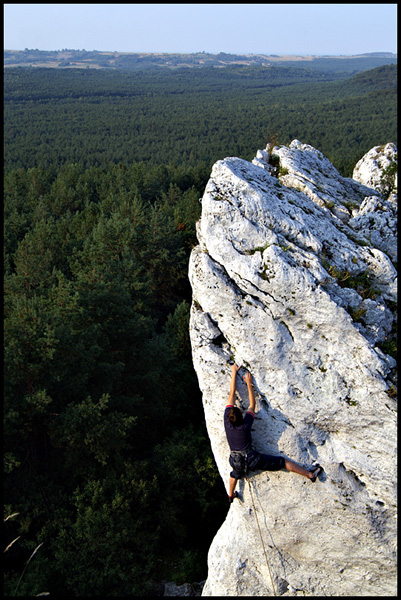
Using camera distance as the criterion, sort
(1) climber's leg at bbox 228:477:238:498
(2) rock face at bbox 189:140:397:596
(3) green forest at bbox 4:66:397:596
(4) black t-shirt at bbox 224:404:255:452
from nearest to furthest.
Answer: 1. (2) rock face at bbox 189:140:397:596
2. (4) black t-shirt at bbox 224:404:255:452
3. (1) climber's leg at bbox 228:477:238:498
4. (3) green forest at bbox 4:66:397:596

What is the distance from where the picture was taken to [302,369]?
29.9 feet

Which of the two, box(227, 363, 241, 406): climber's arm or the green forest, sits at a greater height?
box(227, 363, 241, 406): climber's arm

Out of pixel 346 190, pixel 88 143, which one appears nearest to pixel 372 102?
pixel 88 143

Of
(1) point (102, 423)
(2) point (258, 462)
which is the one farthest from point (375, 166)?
(1) point (102, 423)

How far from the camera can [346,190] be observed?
1291cm

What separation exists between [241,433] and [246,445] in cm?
37

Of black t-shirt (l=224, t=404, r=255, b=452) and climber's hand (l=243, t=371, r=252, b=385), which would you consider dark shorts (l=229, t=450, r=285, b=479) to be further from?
climber's hand (l=243, t=371, r=252, b=385)

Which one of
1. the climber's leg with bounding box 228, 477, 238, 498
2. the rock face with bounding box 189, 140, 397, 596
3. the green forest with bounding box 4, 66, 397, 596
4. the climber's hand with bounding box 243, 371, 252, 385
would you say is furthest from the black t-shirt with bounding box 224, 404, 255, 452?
the green forest with bounding box 4, 66, 397, 596

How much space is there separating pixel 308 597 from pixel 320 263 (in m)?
8.22

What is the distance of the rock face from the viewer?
8.80 m

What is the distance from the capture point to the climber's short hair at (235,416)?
930cm

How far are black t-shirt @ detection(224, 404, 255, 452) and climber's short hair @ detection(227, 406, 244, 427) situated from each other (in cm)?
8

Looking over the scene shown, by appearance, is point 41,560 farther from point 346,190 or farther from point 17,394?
point 346,190

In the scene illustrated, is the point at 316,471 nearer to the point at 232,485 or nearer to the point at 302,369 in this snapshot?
the point at 232,485
